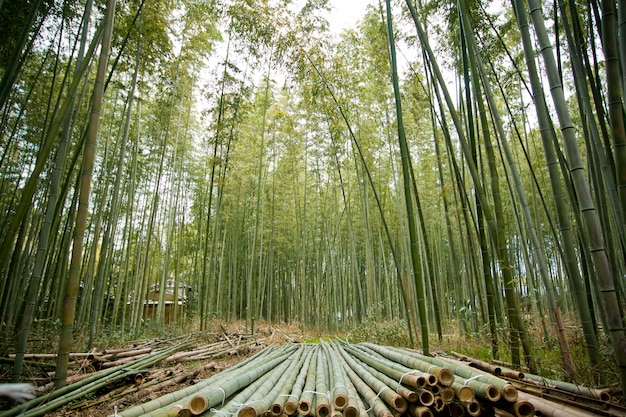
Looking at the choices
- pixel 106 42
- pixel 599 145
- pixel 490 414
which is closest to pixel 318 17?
pixel 106 42

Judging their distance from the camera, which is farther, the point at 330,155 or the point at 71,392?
the point at 330,155

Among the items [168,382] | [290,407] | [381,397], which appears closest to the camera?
[290,407]

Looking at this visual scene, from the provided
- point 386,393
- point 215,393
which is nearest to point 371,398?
point 386,393

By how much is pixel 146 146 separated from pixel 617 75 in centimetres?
703

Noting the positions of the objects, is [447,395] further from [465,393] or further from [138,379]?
[138,379]

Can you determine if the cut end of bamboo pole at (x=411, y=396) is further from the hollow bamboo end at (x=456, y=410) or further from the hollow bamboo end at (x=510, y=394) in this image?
the hollow bamboo end at (x=510, y=394)

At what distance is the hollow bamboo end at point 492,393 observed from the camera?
4.19 ft

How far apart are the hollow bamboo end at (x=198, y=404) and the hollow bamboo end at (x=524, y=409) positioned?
124 centimetres

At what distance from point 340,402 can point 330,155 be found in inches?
234

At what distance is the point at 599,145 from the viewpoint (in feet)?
6.53

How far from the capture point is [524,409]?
4.09ft

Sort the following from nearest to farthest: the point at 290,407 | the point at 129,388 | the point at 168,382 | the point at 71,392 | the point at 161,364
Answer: the point at 290,407, the point at 71,392, the point at 129,388, the point at 168,382, the point at 161,364

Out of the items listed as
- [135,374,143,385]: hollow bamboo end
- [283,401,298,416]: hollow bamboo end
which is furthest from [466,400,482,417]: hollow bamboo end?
[135,374,143,385]: hollow bamboo end

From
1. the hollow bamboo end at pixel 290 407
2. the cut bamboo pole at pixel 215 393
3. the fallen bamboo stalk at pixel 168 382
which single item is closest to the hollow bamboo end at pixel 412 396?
the hollow bamboo end at pixel 290 407
